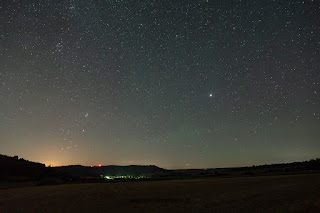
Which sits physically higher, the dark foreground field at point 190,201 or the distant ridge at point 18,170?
the distant ridge at point 18,170

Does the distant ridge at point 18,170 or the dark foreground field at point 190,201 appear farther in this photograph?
the distant ridge at point 18,170

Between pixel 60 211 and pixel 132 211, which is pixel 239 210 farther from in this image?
pixel 60 211

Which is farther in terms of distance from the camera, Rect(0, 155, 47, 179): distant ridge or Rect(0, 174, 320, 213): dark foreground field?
Rect(0, 155, 47, 179): distant ridge

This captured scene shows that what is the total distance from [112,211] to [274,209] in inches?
302

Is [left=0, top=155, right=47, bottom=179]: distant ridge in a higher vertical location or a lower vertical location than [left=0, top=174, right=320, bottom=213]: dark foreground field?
higher

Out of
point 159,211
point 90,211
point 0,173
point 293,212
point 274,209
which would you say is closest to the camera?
point 293,212

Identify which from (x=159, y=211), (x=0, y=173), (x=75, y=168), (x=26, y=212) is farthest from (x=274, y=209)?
(x=75, y=168)

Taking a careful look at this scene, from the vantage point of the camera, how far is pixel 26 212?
1395 centimetres

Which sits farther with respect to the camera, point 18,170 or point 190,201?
point 18,170

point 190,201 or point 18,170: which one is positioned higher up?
point 18,170

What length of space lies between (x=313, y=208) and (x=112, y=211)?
9162 millimetres

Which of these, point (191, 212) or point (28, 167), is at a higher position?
point (28, 167)

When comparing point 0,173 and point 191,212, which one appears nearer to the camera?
point 191,212

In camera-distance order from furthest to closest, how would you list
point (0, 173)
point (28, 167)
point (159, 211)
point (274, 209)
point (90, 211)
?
point (28, 167) → point (0, 173) → point (90, 211) → point (159, 211) → point (274, 209)
